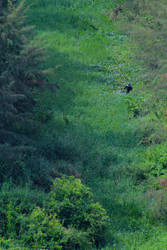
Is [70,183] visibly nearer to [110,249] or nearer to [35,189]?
[35,189]

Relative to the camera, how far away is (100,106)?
13562mm

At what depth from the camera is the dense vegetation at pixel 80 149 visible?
270 inches

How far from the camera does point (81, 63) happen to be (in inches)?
665

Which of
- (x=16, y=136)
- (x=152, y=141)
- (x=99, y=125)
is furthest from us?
(x=99, y=125)

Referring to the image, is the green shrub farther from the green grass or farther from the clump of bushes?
the green grass

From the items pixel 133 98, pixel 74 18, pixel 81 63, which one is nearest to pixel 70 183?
pixel 133 98

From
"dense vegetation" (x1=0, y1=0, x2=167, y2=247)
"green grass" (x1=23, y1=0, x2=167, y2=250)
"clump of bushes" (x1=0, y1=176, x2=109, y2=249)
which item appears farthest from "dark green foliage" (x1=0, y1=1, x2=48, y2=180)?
"clump of bushes" (x1=0, y1=176, x2=109, y2=249)

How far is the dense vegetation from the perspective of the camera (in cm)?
686

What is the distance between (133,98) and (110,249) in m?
8.36

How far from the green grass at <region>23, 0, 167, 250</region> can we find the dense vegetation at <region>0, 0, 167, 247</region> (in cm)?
4

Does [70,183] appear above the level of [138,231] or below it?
above

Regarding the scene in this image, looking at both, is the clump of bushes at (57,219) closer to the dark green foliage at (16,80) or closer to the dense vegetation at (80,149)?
the dense vegetation at (80,149)

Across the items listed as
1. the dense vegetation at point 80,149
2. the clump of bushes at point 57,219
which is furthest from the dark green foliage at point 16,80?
the clump of bushes at point 57,219

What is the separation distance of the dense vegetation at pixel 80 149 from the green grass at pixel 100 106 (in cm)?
4
